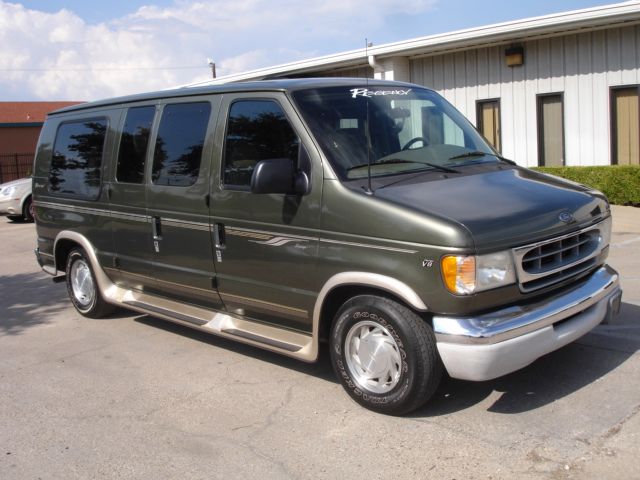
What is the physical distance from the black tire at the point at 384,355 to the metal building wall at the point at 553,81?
34.8ft

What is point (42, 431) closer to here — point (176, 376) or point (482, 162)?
point (176, 376)

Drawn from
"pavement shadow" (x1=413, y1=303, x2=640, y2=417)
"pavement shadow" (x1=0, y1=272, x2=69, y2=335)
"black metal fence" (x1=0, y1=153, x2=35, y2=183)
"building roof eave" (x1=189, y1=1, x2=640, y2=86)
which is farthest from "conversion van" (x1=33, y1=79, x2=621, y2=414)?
"black metal fence" (x1=0, y1=153, x2=35, y2=183)

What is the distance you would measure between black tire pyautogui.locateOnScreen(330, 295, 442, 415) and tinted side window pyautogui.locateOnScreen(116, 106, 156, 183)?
2616mm

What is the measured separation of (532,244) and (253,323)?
223 centimetres

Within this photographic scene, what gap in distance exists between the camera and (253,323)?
215 inches

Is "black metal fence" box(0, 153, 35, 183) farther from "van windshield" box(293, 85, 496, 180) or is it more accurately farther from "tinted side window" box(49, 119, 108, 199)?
"van windshield" box(293, 85, 496, 180)

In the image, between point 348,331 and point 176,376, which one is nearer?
point 348,331

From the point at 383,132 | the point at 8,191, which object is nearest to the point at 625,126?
the point at 383,132

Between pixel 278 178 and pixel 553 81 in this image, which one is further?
pixel 553 81

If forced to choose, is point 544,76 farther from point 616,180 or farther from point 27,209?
point 27,209

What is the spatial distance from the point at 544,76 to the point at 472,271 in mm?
11327

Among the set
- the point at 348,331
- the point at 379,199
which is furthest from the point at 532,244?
the point at 348,331

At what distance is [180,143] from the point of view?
5852 millimetres

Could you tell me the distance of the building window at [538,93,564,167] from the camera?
14297 mm
